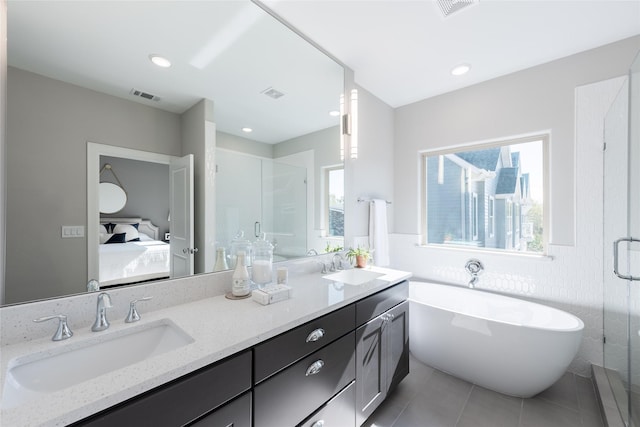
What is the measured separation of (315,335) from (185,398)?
22.2 inches

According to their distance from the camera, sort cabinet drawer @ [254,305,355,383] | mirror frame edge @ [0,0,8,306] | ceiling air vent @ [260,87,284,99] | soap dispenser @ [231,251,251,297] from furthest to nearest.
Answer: ceiling air vent @ [260,87,284,99], soap dispenser @ [231,251,251,297], cabinet drawer @ [254,305,355,383], mirror frame edge @ [0,0,8,306]

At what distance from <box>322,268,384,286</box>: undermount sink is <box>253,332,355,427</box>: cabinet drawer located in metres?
0.44

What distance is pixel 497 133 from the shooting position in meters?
2.53

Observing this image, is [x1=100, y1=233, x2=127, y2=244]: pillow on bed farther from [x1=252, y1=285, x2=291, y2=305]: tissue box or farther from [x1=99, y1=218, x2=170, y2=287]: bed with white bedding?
[x1=252, y1=285, x2=291, y2=305]: tissue box

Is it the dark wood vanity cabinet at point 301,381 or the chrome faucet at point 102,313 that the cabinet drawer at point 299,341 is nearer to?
the dark wood vanity cabinet at point 301,381

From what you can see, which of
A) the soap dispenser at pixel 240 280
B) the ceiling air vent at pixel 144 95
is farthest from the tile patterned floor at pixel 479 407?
the ceiling air vent at pixel 144 95

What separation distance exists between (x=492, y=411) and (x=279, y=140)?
234 cm

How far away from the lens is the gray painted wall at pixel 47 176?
2.95ft

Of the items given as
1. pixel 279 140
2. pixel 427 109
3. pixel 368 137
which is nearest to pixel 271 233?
pixel 279 140

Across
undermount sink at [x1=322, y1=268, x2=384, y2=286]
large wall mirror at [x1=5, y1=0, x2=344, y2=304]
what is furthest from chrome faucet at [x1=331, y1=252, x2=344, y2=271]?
large wall mirror at [x1=5, y1=0, x2=344, y2=304]

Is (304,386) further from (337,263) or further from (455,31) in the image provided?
(455,31)

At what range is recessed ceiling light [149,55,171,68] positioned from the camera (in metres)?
1.18

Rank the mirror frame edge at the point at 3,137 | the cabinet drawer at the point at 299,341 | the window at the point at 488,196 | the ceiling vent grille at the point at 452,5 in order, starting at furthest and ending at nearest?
the window at the point at 488,196 < the ceiling vent grille at the point at 452,5 < the cabinet drawer at the point at 299,341 < the mirror frame edge at the point at 3,137

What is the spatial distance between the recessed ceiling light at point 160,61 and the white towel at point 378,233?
2.03 meters
